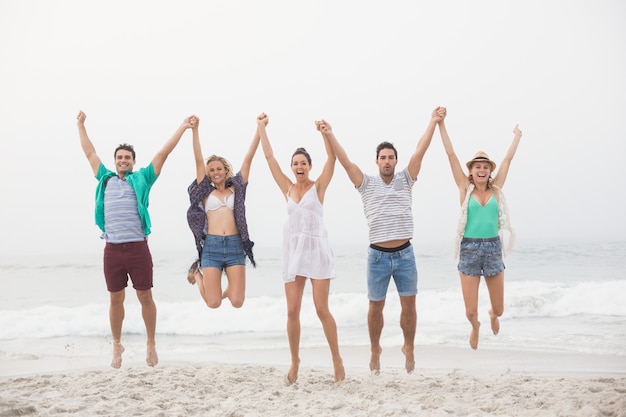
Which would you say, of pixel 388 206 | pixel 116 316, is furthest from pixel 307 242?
pixel 116 316

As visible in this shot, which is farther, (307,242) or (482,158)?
(482,158)

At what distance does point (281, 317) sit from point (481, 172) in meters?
7.61

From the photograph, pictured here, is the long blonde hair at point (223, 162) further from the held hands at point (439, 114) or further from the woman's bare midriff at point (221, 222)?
the held hands at point (439, 114)

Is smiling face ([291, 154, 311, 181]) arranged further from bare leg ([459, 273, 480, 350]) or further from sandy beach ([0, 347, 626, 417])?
sandy beach ([0, 347, 626, 417])

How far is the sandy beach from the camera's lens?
503cm

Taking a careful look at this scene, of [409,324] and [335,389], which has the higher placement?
[409,324]

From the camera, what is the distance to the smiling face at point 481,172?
19.4 ft

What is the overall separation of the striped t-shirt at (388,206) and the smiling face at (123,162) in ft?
8.28

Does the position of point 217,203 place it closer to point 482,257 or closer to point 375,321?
point 375,321

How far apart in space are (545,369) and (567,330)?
3228mm

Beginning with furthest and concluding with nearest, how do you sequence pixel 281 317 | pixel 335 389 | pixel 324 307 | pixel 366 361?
pixel 281 317 < pixel 366 361 < pixel 335 389 < pixel 324 307

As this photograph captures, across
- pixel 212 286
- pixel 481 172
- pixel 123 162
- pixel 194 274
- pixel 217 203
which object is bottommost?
pixel 212 286

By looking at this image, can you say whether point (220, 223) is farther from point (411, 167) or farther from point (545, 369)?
point (545, 369)

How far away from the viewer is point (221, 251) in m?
5.90
